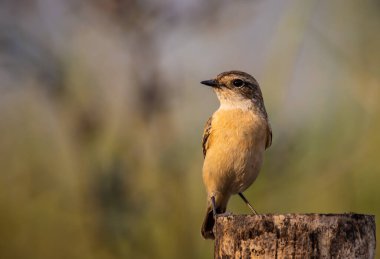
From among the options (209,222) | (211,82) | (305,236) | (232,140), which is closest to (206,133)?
(232,140)

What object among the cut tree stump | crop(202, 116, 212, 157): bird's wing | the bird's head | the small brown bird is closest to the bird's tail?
the small brown bird

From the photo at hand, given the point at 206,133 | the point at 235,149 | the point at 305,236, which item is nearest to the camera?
the point at 305,236

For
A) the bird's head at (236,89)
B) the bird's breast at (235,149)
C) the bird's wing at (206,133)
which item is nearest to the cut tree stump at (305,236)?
the bird's breast at (235,149)

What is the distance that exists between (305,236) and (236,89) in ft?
10.00

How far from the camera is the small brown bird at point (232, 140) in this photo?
626cm

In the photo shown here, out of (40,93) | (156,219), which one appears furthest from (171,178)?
(40,93)

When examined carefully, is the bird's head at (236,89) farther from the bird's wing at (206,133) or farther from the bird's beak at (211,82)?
the bird's wing at (206,133)

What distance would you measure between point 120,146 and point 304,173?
160 centimetres

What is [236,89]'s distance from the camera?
6.84m

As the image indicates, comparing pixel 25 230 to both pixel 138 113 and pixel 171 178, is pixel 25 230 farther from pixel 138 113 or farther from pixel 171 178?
pixel 138 113

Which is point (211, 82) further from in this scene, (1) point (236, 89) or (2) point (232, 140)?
(2) point (232, 140)

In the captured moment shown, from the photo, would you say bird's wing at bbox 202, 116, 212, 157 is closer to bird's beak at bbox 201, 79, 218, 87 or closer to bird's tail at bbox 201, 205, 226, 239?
bird's beak at bbox 201, 79, 218, 87

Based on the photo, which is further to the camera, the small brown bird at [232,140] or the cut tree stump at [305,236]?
the small brown bird at [232,140]

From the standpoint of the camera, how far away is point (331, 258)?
12.8 feet
